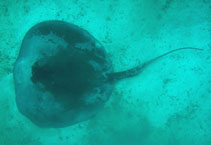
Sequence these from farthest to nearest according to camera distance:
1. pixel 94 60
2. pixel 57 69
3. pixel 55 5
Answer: pixel 55 5, pixel 94 60, pixel 57 69

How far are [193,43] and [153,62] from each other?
1.14 m

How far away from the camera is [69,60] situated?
3.53m

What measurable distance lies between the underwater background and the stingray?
2.83ft

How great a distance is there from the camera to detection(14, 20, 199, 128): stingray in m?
3.40

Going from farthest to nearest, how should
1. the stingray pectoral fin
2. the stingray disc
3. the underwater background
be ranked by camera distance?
the underwater background → the stingray pectoral fin → the stingray disc

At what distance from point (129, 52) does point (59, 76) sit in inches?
79.4

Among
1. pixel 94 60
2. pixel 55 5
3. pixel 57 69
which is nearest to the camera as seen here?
pixel 57 69

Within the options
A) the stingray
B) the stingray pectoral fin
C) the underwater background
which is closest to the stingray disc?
the stingray

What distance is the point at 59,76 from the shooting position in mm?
3414

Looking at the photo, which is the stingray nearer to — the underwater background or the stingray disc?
the stingray disc

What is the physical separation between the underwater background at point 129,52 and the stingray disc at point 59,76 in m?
0.89

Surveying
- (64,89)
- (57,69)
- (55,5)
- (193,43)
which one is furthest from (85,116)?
(193,43)

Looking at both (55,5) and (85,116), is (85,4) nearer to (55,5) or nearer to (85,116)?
(55,5)

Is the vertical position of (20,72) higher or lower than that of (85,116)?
higher
